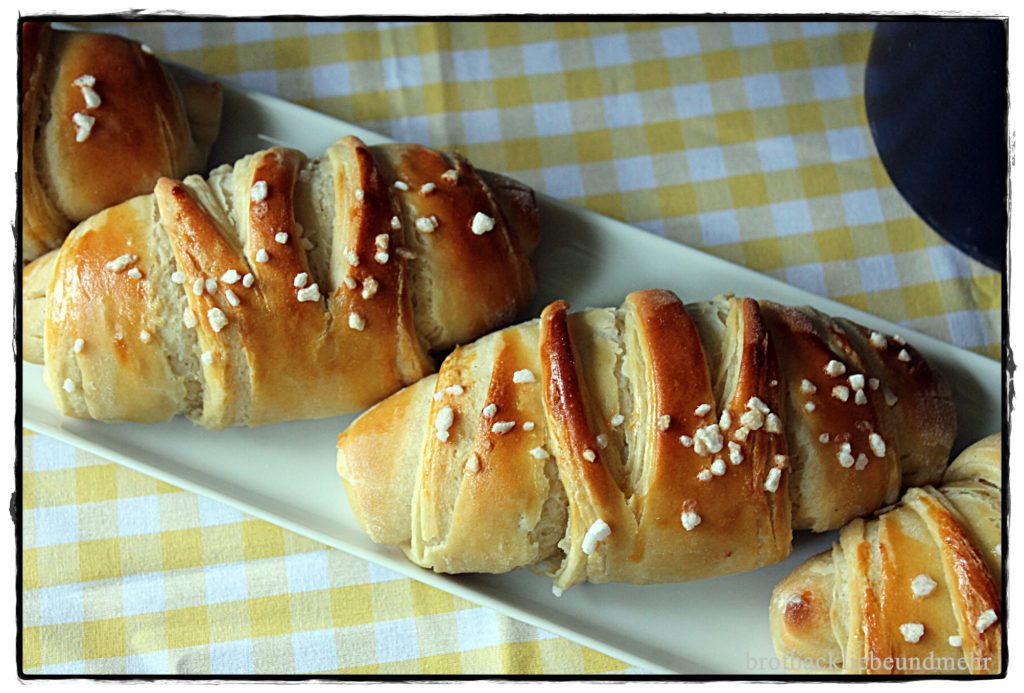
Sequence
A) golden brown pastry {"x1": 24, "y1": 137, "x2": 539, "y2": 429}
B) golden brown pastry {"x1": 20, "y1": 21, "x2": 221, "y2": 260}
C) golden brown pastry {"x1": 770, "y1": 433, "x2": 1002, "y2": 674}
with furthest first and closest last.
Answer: golden brown pastry {"x1": 20, "y1": 21, "x2": 221, "y2": 260}
golden brown pastry {"x1": 24, "y1": 137, "x2": 539, "y2": 429}
golden brown pastry {"x1": 770, "y1": 433, "x2": 1002, "y2": 674}

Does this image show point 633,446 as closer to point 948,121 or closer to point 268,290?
point 268,290

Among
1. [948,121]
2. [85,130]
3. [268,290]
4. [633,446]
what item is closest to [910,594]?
[633,446]

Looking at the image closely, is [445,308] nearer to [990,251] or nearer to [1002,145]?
[1002,145]

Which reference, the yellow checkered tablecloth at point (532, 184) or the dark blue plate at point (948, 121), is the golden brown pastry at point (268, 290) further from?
the dark blue plate at point (948, 121)

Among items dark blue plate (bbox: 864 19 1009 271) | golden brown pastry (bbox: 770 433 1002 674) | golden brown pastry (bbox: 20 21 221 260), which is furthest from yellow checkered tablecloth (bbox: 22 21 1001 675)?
golden brown pastry (bbox: 770 433 1002 674)

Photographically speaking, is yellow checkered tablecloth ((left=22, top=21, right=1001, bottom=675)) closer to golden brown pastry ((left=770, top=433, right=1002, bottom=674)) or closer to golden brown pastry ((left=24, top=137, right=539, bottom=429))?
golden brown pastry ((left=24, top=137, right=539, bottom=429))
